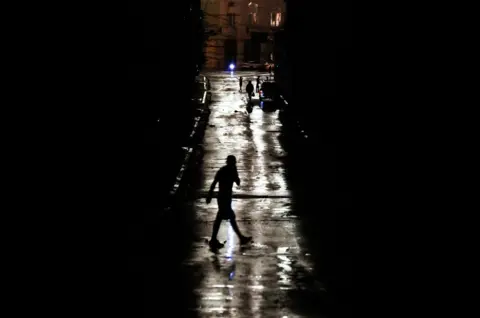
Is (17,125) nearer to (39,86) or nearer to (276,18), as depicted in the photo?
(39,86)

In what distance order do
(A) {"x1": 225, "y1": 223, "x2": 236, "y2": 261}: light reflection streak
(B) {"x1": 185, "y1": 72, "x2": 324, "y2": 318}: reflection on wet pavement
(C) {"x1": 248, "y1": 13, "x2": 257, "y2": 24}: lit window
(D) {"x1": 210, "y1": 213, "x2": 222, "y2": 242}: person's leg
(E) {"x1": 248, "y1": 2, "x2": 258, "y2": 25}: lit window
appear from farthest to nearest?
1. (E) {"x1": 248, "y1": 2, "x2": 258, "y2": 25}: lit window
2. (C) {"x1": 248, "y1": 13, "x2": 257, "y2": 24}: lit window
3. (D) {"x1": 210, "y1": 213, "x2": 222, "y2": 242}: person's leg
4. (A) {"x1": 225, "y1": 223, "x2": 236, "y2": 261}: light reflection streak
5. (B) {"x1": 185, "y1": 72, "x2": 324, "y2": 318}: reflection on wet pavement

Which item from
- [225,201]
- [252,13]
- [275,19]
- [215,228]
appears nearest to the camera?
[215,228]

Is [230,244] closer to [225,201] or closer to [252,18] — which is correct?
[225,201]

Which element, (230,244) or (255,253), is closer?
(255,253)

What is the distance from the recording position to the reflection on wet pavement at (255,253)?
1242cm

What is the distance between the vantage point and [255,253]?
Answer: 1614cm

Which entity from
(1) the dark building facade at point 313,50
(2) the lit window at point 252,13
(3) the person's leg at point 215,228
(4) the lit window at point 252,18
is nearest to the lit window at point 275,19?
(2) the lit window at point 252,13

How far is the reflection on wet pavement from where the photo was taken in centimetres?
1242

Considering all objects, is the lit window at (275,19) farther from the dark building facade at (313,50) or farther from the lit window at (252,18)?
the dark building facade at (313,50)

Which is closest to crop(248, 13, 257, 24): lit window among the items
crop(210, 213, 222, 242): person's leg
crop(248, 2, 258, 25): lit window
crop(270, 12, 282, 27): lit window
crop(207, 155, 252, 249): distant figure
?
crop(248, 2, 258, 25): lit window

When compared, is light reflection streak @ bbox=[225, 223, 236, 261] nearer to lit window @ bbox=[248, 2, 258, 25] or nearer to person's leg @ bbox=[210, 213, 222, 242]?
person's leg @ bbox=[210, 213, 222, 242]

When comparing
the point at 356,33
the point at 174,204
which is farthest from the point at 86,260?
the point at 356,33

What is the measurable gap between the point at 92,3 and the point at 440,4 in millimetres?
8245

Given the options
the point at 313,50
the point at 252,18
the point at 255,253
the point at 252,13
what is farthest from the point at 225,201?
the point at 252,13
